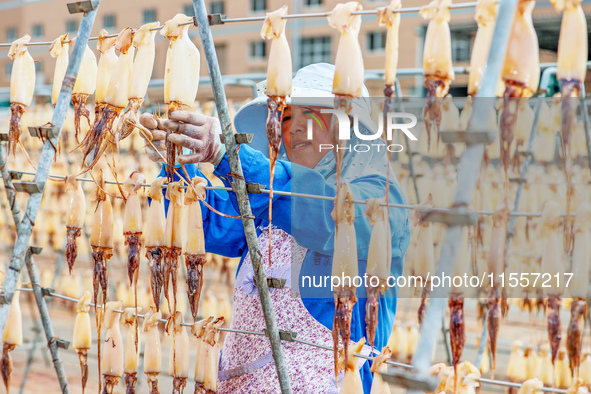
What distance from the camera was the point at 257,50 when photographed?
25.4 m

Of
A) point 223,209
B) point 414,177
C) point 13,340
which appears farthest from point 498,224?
point 414,177

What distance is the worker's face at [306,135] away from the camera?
7.23 feet

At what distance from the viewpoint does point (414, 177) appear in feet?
13.9

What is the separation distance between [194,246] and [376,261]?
0.64 meters

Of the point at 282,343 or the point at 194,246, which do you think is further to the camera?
the point at 282,343

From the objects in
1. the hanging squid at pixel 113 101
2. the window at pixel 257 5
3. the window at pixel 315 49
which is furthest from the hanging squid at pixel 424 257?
the window at pixel 257 5

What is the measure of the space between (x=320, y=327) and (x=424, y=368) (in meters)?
0.84

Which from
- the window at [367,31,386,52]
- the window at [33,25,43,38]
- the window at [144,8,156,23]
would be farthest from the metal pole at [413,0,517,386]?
the window at [33,25,43,38]

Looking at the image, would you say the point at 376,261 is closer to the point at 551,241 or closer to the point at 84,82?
the point at 551,241

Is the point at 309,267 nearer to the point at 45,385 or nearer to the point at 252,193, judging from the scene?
the point at 252,193

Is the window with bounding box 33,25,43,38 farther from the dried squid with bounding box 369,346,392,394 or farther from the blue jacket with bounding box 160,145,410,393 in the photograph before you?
the dried squid with bounding box 369,346,392,394

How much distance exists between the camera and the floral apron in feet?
7.12

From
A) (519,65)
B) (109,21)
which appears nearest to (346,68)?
(519,65)

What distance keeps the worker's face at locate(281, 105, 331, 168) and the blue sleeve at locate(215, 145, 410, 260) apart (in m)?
0.22
